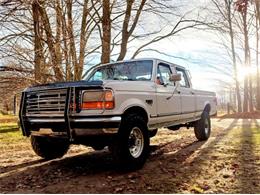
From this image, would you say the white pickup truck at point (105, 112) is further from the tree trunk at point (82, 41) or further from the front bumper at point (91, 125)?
the tree trunk at point (82, 41)

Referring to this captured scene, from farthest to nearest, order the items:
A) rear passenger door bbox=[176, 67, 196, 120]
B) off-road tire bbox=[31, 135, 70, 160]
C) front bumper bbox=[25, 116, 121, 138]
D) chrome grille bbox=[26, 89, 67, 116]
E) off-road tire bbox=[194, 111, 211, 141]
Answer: off-road tire bbox=[194, 111, 211, 141] → rear passenger door bbox=[176, 67, 196, 120] → off-road tire bbox=[31, 135, 70, 160] → chrome grille bbox=[26, 89, 67, 116] → front bumper bbox=[25, 116, 121, 138]

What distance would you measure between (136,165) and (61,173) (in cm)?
133

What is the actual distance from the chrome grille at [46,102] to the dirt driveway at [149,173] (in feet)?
3.60

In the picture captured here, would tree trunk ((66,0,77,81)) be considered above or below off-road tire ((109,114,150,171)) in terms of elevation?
above

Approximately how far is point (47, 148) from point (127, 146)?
2335mm

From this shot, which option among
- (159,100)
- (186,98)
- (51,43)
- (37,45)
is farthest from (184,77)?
(37,45)

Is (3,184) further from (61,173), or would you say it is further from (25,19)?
(25,19)

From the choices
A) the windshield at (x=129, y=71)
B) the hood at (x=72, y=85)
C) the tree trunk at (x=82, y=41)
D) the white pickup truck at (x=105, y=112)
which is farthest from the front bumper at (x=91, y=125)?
the tree trunk at (x=82, y=41)

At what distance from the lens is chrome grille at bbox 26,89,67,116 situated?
19.7ft

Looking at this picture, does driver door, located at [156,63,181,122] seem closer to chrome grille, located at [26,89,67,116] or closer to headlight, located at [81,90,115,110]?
headlight, located at [81,90,115,110]

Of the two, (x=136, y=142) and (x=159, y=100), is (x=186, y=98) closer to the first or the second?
(x=159, y=100)

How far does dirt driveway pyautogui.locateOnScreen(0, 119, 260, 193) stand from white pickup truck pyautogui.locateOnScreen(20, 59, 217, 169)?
467 mm

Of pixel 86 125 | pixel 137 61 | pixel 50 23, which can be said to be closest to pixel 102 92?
pixel 86 125

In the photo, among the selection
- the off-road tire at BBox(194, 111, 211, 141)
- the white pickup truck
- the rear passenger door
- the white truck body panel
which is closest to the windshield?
the white pickup truck
